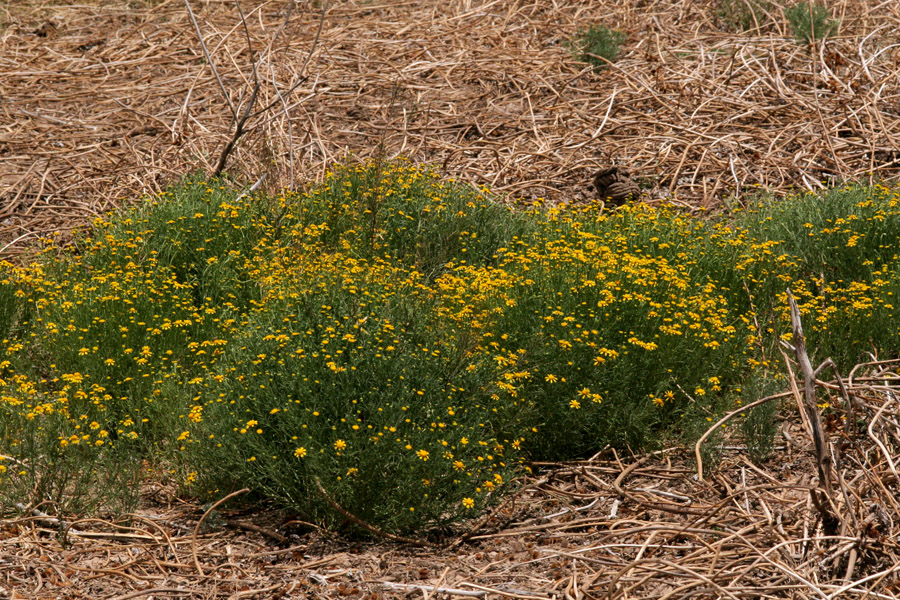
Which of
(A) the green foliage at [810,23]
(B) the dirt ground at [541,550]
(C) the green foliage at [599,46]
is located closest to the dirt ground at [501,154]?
(B) the dirt ground at [541,550]

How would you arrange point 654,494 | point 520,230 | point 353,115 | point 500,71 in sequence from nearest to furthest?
point 654,494 → point 520,230 → point 353,115 → point 500,71

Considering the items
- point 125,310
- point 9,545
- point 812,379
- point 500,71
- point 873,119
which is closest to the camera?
point 812,379

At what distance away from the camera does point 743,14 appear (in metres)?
10.6

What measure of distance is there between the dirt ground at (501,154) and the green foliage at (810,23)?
0.12 meters

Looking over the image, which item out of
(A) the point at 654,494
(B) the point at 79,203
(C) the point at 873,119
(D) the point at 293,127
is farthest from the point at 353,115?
(A) the point at 654,494

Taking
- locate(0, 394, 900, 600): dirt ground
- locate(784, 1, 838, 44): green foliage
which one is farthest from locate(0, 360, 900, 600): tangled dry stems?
locate(784, 1, 838, 44): green foliage

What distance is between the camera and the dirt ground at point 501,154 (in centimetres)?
361

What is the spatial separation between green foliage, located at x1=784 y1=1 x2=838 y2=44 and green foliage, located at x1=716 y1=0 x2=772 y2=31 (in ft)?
1.23

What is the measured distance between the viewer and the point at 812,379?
10.3ft

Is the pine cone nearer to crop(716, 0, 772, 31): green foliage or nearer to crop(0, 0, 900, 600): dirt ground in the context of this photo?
crop(0, 0, 900, 600): dirt ground

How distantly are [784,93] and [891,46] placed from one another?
53.9 inches

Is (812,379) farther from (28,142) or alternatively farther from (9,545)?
(28,142)

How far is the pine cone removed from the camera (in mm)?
7809

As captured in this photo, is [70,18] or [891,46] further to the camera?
[70,18]
